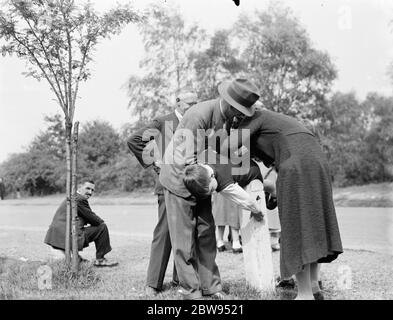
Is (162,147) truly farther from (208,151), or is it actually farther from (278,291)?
(278,291)

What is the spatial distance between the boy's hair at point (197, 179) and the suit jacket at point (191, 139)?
4.7 inches

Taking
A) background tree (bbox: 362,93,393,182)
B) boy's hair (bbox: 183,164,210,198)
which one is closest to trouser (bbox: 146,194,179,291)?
boy's hair (bbox: 183,164,210,198)

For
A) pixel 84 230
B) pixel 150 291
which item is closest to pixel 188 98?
pixel 150 291

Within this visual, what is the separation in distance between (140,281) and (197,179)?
1896 mm

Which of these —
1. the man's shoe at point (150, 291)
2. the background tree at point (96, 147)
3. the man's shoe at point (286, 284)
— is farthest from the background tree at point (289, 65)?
the man's shoe at point (150, 291)

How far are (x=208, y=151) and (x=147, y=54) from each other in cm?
2033

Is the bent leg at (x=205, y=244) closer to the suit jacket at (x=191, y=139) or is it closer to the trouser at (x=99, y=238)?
the suit jacket at (x=191, y=139)

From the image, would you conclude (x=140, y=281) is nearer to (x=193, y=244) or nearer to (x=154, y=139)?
(x=193, y=244)

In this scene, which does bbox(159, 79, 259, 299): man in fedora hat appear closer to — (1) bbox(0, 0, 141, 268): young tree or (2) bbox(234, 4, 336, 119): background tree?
(1) bbox(0, 0, 141, 268): young tree

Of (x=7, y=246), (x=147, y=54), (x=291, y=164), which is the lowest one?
(x=7, y=246)

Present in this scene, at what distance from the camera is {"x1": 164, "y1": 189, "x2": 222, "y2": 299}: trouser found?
4777mm

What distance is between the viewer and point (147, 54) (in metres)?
24.5

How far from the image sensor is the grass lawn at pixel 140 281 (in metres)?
5.02
